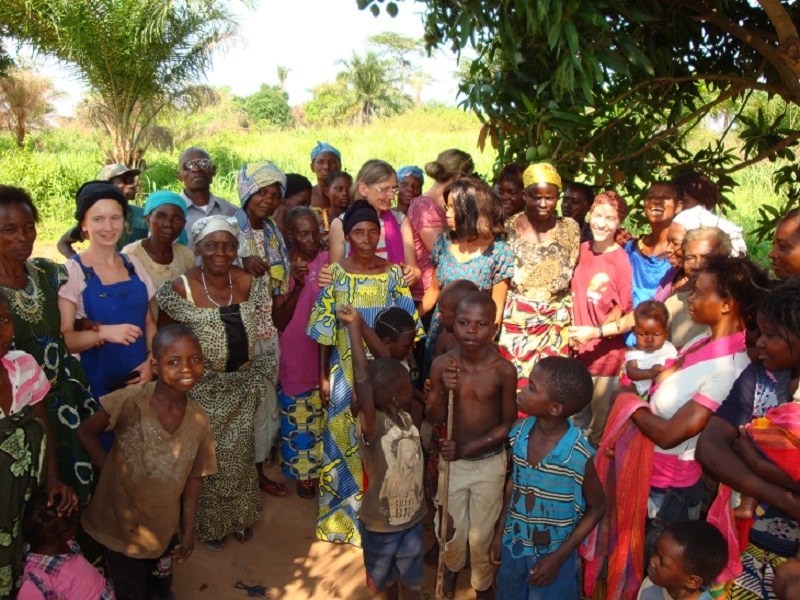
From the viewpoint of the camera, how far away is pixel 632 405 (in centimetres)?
258

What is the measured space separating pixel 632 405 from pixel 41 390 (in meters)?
2.16

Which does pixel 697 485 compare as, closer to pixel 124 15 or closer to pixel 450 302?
pixel 450 302

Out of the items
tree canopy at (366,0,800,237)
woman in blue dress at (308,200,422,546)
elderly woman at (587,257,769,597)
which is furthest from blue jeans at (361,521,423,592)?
tree canopy at (366,0,800,237)

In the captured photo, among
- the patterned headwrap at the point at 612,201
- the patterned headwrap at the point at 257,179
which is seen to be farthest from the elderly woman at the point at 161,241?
the patterned headwrap at the point at 612,201

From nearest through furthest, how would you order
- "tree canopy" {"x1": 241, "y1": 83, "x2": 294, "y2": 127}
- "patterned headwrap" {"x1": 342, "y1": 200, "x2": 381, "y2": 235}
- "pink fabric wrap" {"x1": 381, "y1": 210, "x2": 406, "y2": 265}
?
"patterned headwrap" {"x1": 342, "y1": 200, "x2": 381, "y2": 235} → "pink fabric wrap" {"x1": 381, "y1": 210, "x2": 406, "y2": 265} → "tree canopy" {"x1": 241, "y1": 83, "x2": 294, "y2": 127}

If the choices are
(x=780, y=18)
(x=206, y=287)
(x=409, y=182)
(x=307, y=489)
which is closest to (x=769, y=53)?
(x=780, y=18)

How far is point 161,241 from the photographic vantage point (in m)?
3.73

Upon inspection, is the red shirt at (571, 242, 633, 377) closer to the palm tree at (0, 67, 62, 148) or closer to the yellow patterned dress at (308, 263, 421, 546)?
the yellow patterned dress at (308, 263, 421, 546)

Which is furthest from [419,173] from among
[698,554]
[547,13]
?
[698,554]

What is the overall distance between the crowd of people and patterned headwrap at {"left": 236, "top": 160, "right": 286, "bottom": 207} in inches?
0.7

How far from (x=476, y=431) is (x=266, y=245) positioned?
6.27 feet

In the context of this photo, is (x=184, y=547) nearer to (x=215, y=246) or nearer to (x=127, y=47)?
(x=215, y=246)

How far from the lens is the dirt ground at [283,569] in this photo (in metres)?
3.36

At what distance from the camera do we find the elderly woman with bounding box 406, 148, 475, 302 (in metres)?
4.53
